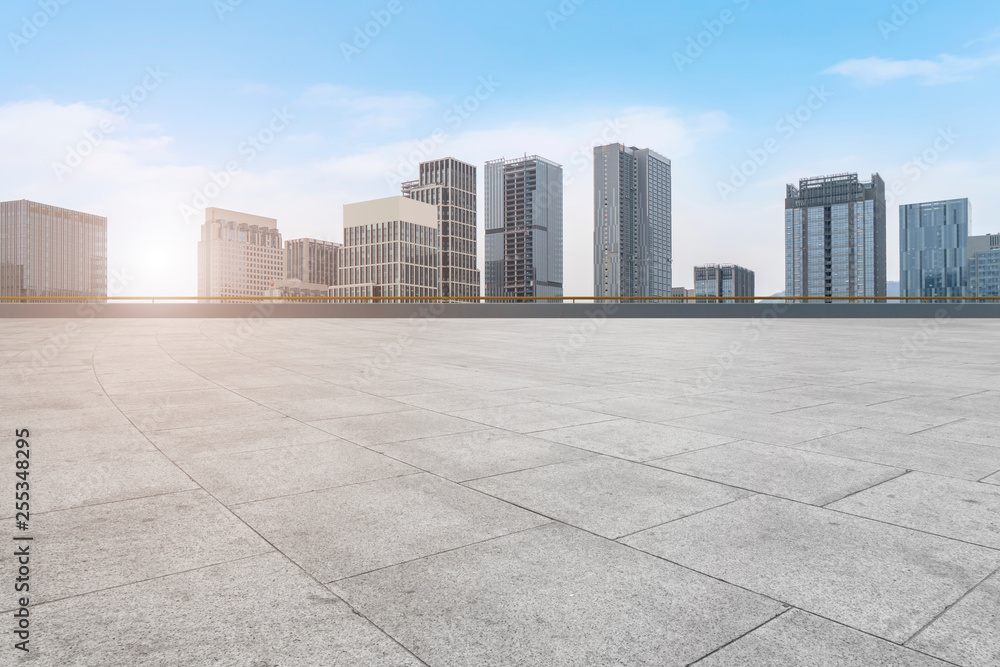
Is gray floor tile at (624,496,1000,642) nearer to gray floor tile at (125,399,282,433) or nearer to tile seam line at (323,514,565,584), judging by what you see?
tile seam line at (323,514,565,584)

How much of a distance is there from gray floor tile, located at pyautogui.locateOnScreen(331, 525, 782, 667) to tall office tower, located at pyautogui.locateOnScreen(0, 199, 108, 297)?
6268 centimetres

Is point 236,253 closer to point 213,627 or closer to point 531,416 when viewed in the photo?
point 531,416

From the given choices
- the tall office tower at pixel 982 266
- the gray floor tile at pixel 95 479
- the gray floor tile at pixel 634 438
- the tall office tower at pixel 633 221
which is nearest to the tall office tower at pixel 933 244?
the tall office tower at pixel 982 266

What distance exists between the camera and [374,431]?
5430 mm

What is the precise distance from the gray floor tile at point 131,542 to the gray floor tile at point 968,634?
2699 millimetres

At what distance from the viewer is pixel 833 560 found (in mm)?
2771

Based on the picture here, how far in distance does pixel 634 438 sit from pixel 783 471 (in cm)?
126

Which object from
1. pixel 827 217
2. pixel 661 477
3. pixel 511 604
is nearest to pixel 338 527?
pixel 511 604

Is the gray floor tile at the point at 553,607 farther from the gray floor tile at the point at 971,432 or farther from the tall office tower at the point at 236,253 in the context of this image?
the tall office tower at the point at 236,253

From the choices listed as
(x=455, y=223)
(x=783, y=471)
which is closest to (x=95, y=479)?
(x=783, y=471)

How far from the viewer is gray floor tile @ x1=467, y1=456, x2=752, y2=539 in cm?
330

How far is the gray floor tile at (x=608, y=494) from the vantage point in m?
3.30

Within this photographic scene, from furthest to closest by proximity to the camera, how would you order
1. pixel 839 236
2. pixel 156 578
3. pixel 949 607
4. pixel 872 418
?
pixel 839 236 → pixel 872 418 → pixel 156 578 → pixel 949 607

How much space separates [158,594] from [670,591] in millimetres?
2067
